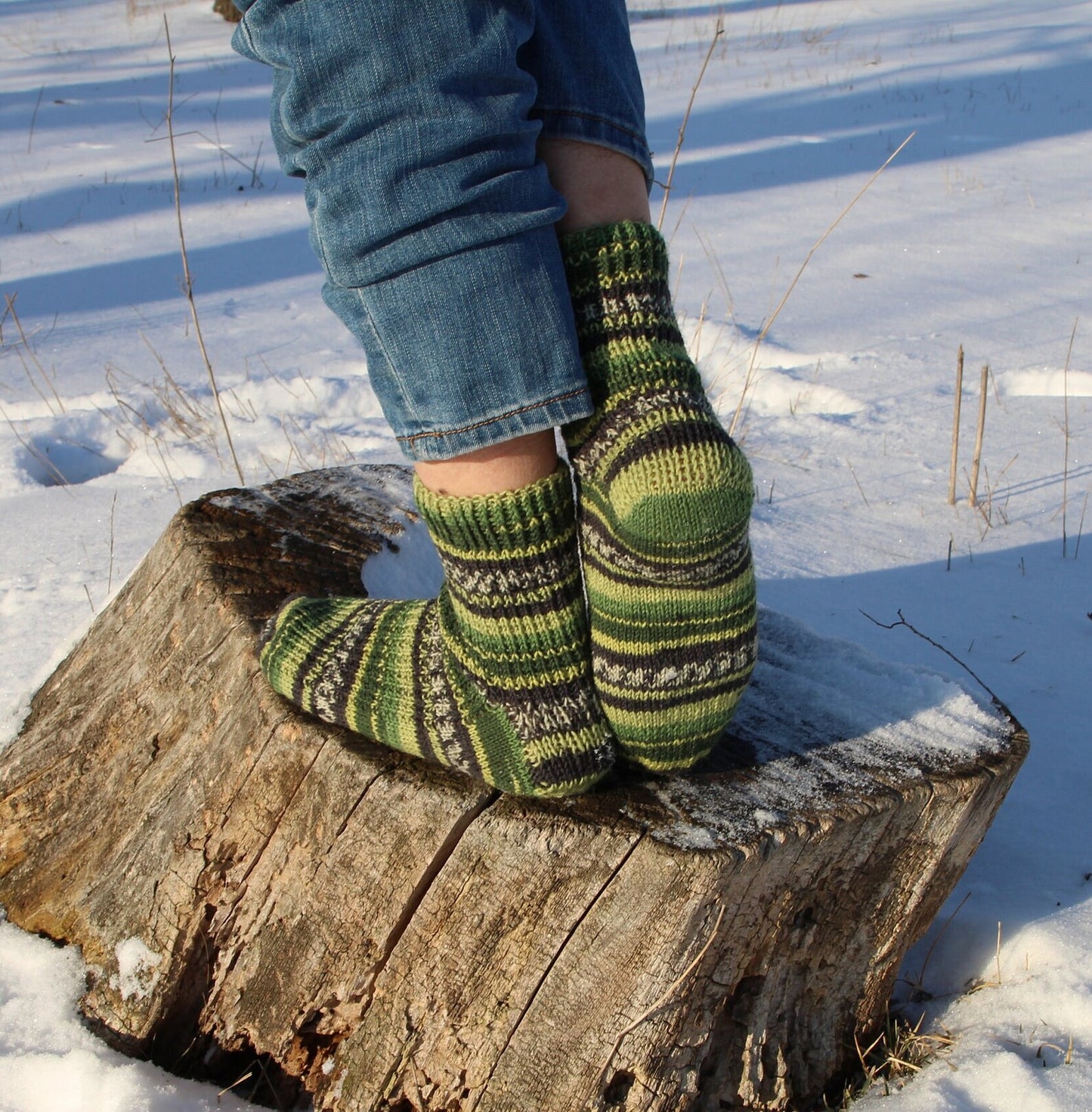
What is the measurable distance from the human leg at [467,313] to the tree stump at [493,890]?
0.35ft

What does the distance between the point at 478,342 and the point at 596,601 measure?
0.30m

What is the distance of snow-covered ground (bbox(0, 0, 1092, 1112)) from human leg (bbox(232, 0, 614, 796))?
55cm

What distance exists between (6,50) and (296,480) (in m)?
10.1

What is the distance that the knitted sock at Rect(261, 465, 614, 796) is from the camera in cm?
102

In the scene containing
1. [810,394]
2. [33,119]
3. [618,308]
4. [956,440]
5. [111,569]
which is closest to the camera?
[618,308]

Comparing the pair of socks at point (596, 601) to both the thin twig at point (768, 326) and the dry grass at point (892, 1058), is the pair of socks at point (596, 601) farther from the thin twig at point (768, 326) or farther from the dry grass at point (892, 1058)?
the thin twig at point (768, 326)

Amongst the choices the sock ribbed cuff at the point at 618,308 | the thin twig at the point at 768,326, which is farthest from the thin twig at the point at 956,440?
the sock ribbed cuff at the point at 618,308

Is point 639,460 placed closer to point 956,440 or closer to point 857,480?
point 956,440

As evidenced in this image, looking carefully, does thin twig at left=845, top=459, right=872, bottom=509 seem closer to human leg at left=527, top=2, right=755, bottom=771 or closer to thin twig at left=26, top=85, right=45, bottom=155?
human leg at left=527, top=2, right=755, bottom=771

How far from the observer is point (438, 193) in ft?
2.78

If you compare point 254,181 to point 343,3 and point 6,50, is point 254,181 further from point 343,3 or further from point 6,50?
point 6,50

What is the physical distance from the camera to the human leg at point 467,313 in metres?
0.84

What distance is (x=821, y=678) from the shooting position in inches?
53.3

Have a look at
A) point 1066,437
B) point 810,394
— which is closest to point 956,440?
point 1066,437
